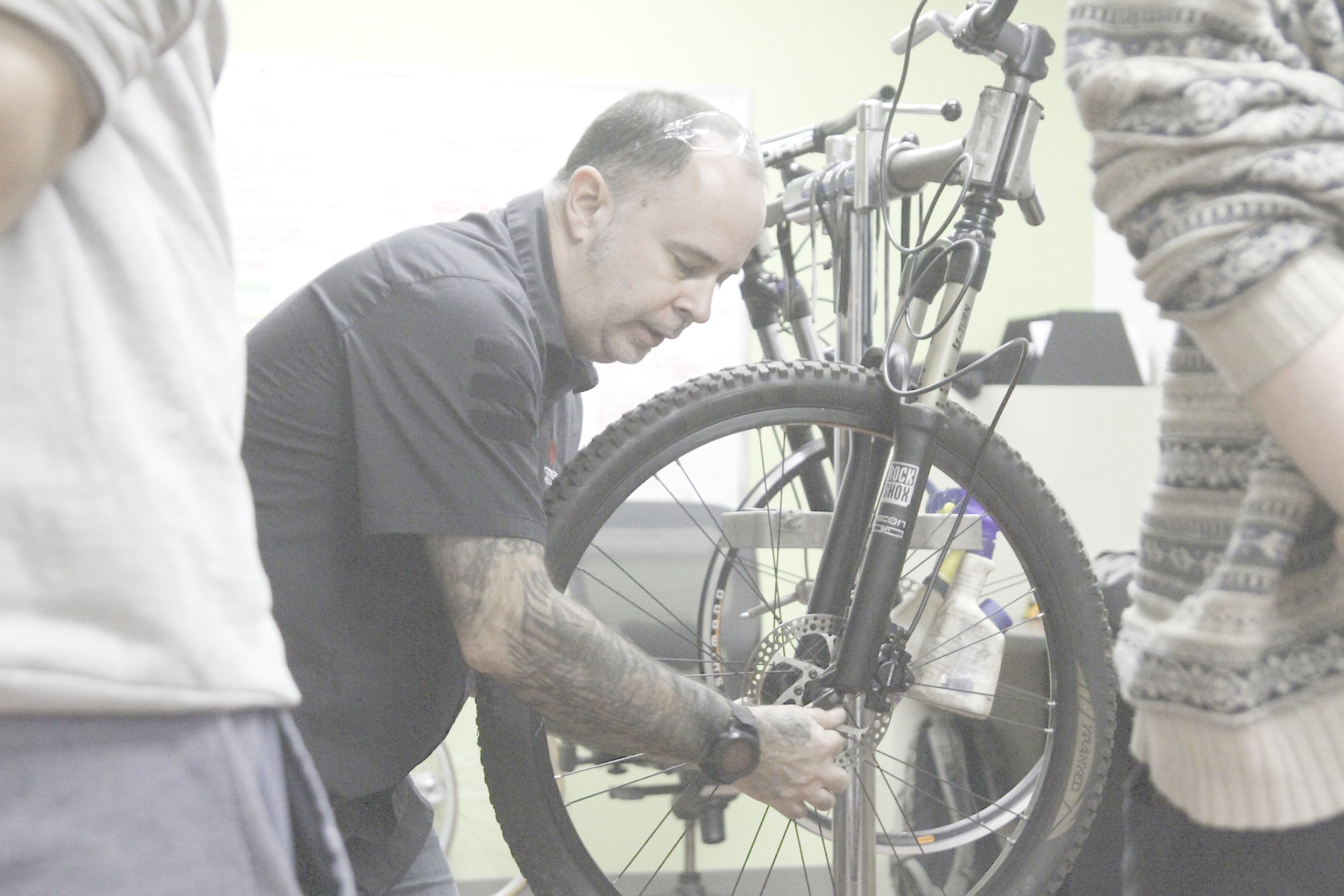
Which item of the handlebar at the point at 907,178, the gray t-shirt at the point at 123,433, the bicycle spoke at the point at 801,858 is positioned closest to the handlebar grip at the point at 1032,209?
the handlebar at the point at 907,178

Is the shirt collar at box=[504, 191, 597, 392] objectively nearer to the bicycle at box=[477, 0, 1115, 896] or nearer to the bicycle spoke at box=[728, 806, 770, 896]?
the bicycle at box=[477, 0, 1115, 896]

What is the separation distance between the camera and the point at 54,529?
334 millimetres

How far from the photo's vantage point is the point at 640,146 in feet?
3.41

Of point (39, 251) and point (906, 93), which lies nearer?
point (39, 251)

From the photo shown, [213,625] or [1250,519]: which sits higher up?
[1250,519]

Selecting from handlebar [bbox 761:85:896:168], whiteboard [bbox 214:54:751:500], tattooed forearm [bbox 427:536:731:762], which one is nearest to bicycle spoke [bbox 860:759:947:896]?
tattooed forearm [bbox 427:536:731:762]

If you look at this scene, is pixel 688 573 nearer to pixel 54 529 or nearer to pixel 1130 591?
pixel 1130 591

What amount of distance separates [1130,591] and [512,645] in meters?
0.45

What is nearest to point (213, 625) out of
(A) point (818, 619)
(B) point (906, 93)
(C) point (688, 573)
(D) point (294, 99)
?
(A) point (818, 619)

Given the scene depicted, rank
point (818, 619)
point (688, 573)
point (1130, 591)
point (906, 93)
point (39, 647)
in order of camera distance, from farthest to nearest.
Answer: point (906, 93), point (688, 573), point (818, 619), point (1130, 591), point (39, 647)

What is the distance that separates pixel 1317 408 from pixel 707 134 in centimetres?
75

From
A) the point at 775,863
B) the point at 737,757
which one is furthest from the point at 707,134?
the point at 775,863

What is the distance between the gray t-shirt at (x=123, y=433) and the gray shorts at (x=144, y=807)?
0.01m

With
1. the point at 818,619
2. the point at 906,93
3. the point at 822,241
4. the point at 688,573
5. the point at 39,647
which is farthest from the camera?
the point at 906,93
